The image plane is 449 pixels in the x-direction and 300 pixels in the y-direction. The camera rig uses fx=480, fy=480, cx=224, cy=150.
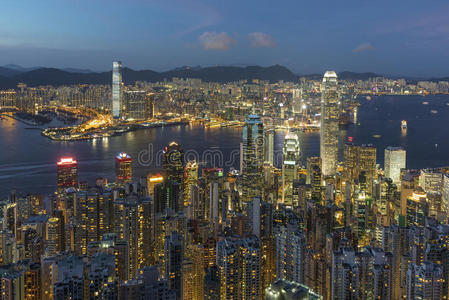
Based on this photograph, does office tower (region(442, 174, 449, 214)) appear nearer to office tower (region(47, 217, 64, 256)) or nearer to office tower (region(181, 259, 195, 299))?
office tower (region(181, 259, 195, 299))

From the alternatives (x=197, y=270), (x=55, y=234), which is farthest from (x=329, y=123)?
(x=197, y=270)

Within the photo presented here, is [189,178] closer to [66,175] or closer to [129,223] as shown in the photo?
[66,175]

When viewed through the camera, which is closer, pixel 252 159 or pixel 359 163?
pixel 252 159

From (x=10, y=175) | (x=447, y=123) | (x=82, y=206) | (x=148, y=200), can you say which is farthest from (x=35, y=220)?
(x=447, y=123)

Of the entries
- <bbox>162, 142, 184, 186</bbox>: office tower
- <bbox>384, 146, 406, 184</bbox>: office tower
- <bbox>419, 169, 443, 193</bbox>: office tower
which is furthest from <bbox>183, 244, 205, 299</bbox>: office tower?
<bbox>384, 146, 406, 184</bbox>: office tower

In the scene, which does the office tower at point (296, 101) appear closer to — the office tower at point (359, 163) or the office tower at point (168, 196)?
the office tower at point (359, 163)

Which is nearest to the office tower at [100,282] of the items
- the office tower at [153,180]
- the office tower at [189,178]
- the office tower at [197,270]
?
the office tower at [197,270]

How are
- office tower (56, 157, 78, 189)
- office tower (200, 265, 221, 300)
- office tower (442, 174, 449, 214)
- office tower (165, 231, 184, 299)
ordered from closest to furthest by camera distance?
1. office tower (200, 265, 221, 300)
2. office tower (165, 231, 184, 299)
3. office tower (442, 174, 449, 214)
4. office tower (56, 157, 78, 189)
